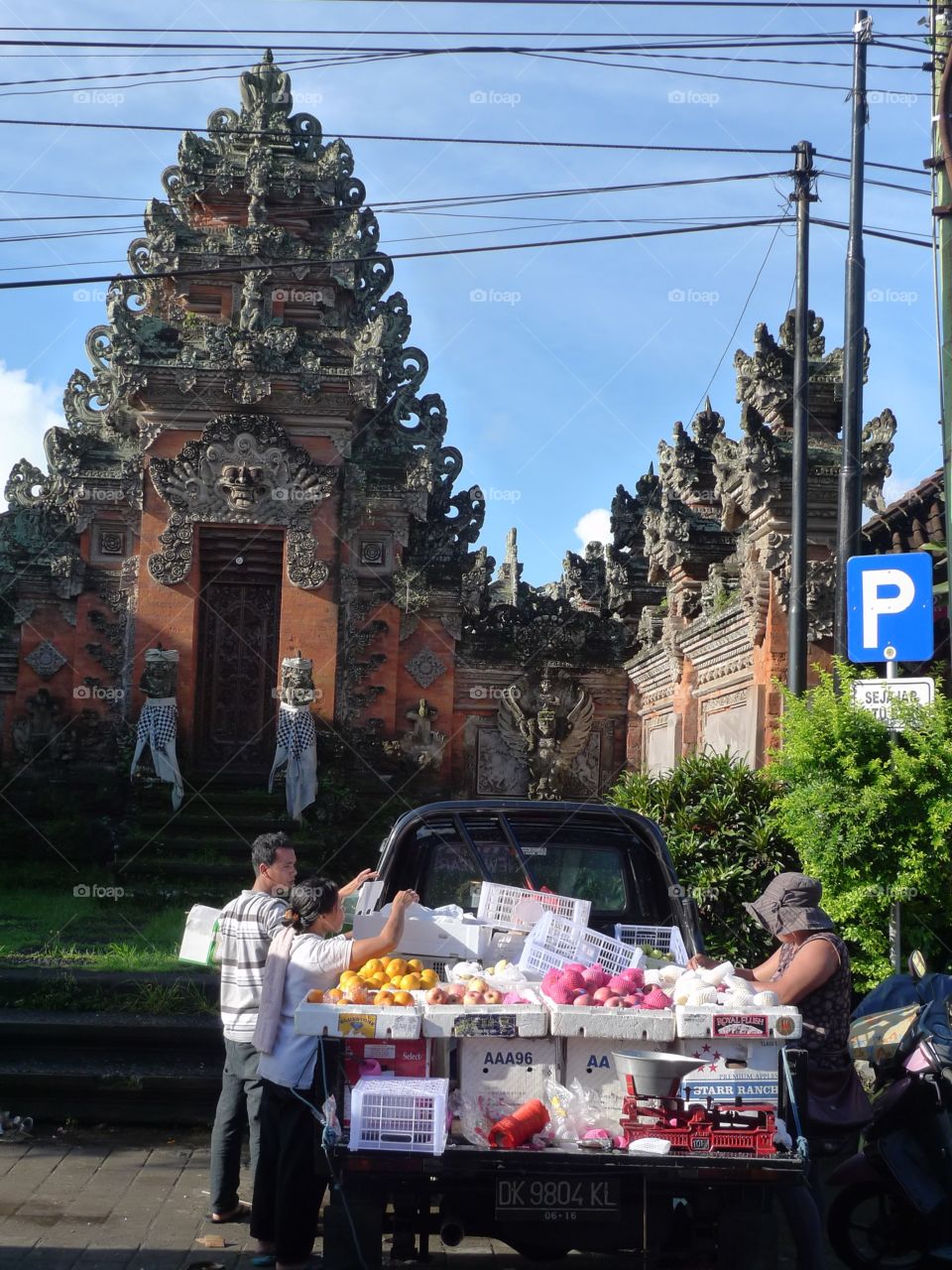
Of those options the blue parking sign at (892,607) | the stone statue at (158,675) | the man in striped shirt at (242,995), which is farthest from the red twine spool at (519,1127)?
the stone statue at (158,675)

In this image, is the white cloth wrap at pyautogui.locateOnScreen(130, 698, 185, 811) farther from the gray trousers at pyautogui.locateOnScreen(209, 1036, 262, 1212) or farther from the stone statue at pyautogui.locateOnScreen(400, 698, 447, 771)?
the gray trousers at pyautogui.locateOnScreen(209, 1036, 262, 1212)

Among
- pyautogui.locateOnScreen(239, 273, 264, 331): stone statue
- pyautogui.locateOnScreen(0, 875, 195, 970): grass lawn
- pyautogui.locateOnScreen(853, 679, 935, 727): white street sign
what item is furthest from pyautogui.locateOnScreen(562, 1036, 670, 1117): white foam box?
pyautogui.locateOnScreen(239, 273, 264, 331): stone statue

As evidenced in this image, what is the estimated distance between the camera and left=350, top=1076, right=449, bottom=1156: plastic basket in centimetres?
474

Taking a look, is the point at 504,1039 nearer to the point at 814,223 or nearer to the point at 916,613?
the point at 916,613

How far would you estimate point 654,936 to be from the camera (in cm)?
668

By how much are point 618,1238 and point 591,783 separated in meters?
15.1

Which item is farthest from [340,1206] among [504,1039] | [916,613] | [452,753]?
[452,753]

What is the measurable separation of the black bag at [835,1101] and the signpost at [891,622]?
3.06 metres

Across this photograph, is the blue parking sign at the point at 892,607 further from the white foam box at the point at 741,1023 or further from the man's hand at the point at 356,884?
the white foam box at the point at 741,1023

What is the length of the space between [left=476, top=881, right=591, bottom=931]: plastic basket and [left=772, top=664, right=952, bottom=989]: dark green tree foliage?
2.73 m

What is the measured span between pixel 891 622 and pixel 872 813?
1.31 metres

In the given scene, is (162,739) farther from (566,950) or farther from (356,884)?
(566,950)

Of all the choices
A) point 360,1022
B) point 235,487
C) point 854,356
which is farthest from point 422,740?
point 360,1022

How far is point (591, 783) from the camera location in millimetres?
19906
